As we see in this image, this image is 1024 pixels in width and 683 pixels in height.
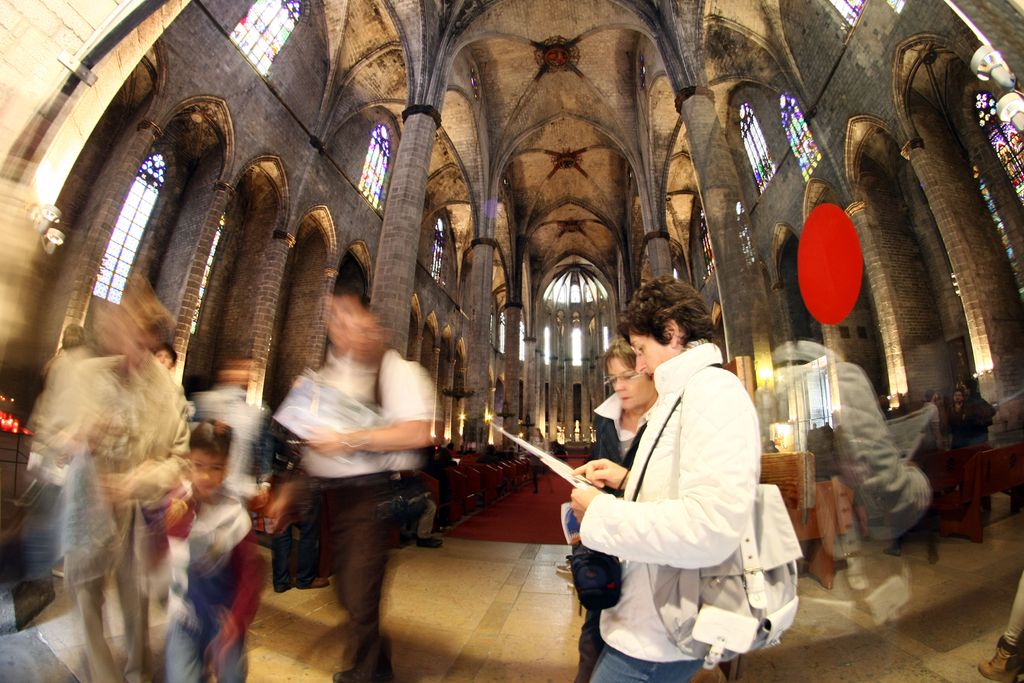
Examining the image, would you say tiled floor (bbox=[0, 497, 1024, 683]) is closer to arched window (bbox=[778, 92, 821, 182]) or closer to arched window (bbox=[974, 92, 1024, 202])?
arched window (bbox=[974, 92, 1024, 202])

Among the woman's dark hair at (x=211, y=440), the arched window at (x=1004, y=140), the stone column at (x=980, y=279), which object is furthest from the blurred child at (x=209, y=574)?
the arched window at (x=1004, y=140)

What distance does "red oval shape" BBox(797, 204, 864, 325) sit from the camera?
4234 mm

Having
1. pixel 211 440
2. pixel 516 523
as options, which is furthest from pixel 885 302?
pixel 211 440

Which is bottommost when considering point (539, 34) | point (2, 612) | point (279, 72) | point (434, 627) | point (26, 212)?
point (434, 627)

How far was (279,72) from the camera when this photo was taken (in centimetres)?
1140

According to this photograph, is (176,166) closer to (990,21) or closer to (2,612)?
(2,612)

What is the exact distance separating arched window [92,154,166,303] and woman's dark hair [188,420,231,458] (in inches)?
437

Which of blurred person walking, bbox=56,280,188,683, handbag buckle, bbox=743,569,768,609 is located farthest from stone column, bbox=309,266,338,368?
handbag buckle, bbox=743,569,768,609

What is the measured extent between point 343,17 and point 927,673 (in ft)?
54.7

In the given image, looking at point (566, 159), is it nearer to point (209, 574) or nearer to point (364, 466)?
point (364, 466)

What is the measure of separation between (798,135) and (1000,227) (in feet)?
17.5

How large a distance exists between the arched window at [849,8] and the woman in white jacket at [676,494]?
13156mm

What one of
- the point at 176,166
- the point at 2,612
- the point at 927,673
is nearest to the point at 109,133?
the point at 176,166

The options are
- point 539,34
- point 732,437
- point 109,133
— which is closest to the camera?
point 732,437
